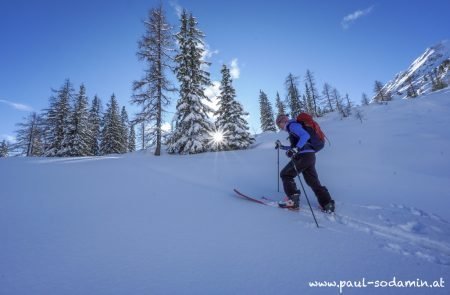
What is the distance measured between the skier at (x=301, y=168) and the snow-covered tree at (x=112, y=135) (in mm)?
33728

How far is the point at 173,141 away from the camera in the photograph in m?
18.0

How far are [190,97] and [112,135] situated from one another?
71.1 ft

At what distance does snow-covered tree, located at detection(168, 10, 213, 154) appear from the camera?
17.2 metres

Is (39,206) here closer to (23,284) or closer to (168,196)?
(168,196)

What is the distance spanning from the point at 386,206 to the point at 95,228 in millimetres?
5322

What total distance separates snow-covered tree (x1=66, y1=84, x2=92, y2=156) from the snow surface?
2327 centimetres

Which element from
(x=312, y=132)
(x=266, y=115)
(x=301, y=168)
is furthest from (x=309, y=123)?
(x=266, y=115)

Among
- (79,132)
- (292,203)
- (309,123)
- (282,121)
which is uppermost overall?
(79,132)

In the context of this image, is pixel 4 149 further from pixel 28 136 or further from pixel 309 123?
pixel 309 123

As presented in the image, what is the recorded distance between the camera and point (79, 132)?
28016 millimetres

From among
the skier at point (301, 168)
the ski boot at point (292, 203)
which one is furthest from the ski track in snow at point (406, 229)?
the ski boot at point (292, 203)

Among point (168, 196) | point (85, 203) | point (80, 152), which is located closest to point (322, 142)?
point (168, 196)

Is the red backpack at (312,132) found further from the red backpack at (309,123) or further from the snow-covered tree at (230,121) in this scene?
the snow-covered tree at (230,121)

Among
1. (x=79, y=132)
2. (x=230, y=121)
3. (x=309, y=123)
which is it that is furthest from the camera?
(x=79, y=132)
